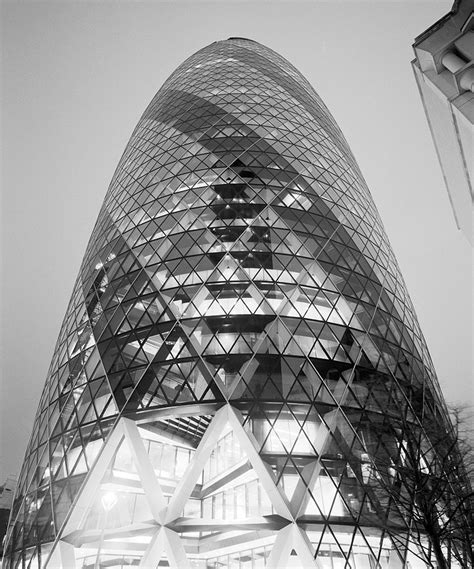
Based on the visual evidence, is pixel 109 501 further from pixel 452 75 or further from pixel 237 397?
pixel 452 75

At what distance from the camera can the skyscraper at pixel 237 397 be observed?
44.8 feet

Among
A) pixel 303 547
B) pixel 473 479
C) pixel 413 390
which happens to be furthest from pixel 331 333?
pixel 303 547

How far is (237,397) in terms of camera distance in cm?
1573

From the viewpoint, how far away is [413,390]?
62.8 ft

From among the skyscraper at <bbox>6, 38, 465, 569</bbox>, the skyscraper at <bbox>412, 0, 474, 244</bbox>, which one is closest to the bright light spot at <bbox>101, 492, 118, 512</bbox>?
the skyscraper at <bbox>6, 38, 465, 569</bbox>

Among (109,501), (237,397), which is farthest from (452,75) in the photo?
(109,501)

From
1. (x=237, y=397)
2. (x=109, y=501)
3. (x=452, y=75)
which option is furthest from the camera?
(x=237, y=397)

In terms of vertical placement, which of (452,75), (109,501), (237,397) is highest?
(452,75)

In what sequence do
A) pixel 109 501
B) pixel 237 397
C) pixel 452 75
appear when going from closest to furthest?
pixel 452 75 < pixel 109 501 < pixel 237 397

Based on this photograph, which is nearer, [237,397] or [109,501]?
[109,501]

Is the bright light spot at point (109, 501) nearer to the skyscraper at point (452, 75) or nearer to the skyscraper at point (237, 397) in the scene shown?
the skyscraper at point (237, 397)

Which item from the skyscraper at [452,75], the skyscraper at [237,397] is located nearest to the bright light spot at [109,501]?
the skyscraper at [237,397]

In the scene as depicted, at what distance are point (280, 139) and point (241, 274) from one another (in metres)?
16.0

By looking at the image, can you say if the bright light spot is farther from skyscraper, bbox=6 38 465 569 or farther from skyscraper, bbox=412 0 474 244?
skyscraper, bbox=412 0 474 244
